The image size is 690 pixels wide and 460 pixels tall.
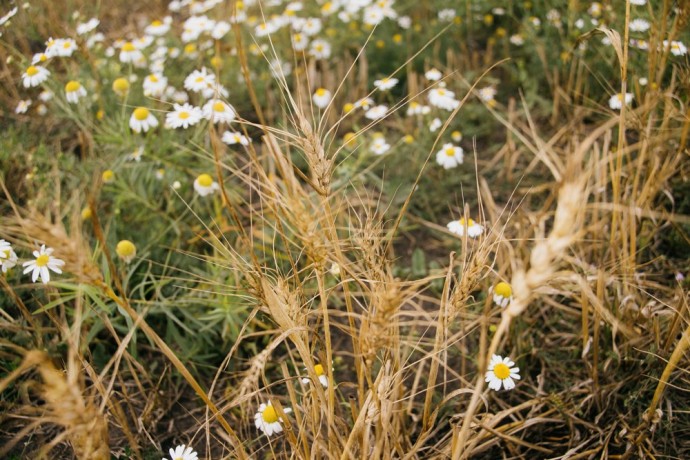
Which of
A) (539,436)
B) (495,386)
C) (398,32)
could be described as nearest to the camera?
(495,386)

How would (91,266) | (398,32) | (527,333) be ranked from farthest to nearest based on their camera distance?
(398,32), (527,333), (91,266)

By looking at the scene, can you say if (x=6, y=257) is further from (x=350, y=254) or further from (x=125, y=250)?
(x=350, y=254)

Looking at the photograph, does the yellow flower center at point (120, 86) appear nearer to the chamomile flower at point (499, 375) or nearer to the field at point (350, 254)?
the field at point (350, 254)

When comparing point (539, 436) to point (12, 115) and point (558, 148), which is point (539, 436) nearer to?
point (558, 148)

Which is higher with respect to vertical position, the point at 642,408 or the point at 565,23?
the point at 565,23

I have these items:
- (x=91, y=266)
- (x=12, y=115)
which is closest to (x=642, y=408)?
(x=91, y=266)

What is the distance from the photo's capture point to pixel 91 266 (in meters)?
0.93

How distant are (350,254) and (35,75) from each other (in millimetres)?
1539

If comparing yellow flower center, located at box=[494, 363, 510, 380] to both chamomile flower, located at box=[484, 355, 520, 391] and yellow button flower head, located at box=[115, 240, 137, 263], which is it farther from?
yellow button flower head, located at box=[115, 240, 137, 263]

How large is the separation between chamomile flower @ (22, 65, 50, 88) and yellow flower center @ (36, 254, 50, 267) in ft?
3.23

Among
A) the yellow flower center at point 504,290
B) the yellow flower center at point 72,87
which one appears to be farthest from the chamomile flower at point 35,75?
the yellow flower center at point 504,290

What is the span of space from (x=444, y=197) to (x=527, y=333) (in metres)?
0.89

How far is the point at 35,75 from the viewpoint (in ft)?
7.50

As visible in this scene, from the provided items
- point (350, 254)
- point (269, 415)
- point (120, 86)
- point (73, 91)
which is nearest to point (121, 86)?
point (120, 86)
